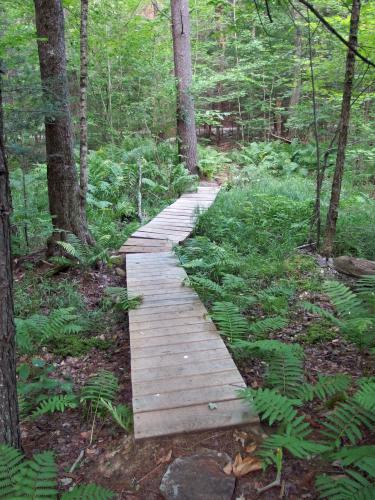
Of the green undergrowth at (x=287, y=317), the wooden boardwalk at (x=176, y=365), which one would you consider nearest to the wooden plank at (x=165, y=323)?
the wooden boardwalk at (x=176, y=365)

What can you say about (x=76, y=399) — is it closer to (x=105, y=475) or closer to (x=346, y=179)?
(x=105, y=475)

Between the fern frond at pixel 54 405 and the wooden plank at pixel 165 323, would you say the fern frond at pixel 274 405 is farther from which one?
the wooden plank at pixel 165 323

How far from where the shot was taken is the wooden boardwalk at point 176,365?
2.83 metres

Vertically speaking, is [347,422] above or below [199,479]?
above

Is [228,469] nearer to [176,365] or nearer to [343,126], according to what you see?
[176,365]

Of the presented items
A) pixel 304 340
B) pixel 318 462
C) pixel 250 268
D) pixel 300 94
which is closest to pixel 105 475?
pixel 318 462

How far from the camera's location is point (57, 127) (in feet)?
19.8

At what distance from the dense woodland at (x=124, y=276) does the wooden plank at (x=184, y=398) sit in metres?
0.17

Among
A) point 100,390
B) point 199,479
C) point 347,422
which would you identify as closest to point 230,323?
point 100,390

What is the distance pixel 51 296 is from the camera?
5.63m

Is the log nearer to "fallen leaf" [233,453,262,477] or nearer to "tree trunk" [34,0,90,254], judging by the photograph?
"fallen leaf" [233,453,262,477]

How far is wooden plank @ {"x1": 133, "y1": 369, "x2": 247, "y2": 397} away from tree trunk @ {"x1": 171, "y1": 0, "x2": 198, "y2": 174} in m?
11.1

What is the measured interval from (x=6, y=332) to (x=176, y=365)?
156 cm

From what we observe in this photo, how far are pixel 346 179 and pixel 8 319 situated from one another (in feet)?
41.8
